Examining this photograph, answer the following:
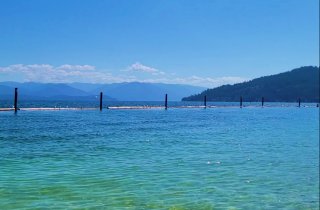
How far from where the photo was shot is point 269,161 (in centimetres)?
2236

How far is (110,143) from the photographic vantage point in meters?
31.0

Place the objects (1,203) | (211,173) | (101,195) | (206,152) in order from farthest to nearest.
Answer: (206,152), (211,173), (101,195), (1,203)

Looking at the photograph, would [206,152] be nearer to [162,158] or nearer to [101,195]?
[162,158]

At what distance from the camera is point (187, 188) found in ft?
49.5

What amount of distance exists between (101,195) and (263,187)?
5807mm

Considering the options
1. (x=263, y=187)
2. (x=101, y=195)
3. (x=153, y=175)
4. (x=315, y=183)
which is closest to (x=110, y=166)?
(x=153, y=175)

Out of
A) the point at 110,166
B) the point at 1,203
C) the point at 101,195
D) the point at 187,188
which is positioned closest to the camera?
the point at 1,203

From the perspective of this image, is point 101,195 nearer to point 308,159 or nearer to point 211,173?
point 211,173

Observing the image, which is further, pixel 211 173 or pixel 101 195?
pixel 211 173

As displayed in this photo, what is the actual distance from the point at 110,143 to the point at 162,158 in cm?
897

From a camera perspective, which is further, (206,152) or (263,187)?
(206,152)

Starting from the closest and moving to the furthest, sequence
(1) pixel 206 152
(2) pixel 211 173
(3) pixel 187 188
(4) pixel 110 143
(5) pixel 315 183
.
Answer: (3) pixel 187 188 < (5) pixel 315 183 < (2) pixel 211 173 < (1) pixel 206 152 < (4) pixel 110 143

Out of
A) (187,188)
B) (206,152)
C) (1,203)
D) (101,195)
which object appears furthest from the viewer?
(206,152)

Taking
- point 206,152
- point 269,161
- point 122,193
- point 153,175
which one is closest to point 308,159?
point 269,161
